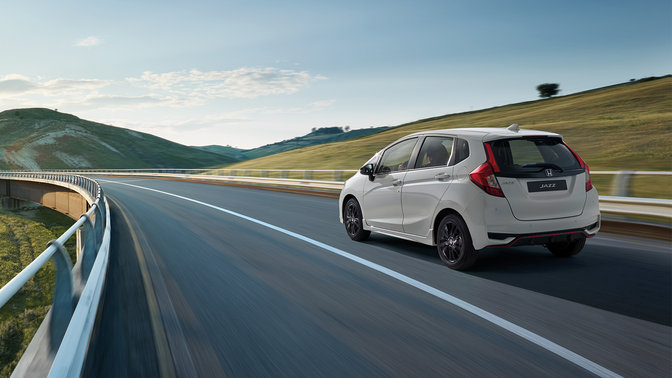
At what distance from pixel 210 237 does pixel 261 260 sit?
122 inches

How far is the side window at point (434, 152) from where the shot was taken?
7.57m

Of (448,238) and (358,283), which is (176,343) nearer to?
(358,283)

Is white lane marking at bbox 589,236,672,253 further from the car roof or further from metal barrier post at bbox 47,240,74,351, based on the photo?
metal barrier post at bbox 47,240,74,351

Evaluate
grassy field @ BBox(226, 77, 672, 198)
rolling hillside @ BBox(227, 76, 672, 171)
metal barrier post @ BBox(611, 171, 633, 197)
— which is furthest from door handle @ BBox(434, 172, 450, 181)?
rolling hillside @ BBox(227, 76, 672, 171)

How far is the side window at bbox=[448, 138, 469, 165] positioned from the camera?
708cm

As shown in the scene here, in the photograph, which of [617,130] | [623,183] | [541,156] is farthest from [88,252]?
[617,130]

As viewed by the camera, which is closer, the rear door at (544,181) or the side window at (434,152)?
the rear door at (544,181)

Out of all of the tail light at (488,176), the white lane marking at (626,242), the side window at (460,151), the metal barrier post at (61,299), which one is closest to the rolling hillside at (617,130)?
the white lane marking at (626,242)

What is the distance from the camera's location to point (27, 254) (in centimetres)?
4394

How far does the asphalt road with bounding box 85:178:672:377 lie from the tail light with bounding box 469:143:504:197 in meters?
1.08

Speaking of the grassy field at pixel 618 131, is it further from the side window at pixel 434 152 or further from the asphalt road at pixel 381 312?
the asphalt road at pixel 381 312

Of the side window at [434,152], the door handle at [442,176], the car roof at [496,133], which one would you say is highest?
the car roof at [496,133]

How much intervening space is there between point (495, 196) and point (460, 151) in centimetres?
88

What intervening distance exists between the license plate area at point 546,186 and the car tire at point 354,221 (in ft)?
11.6
